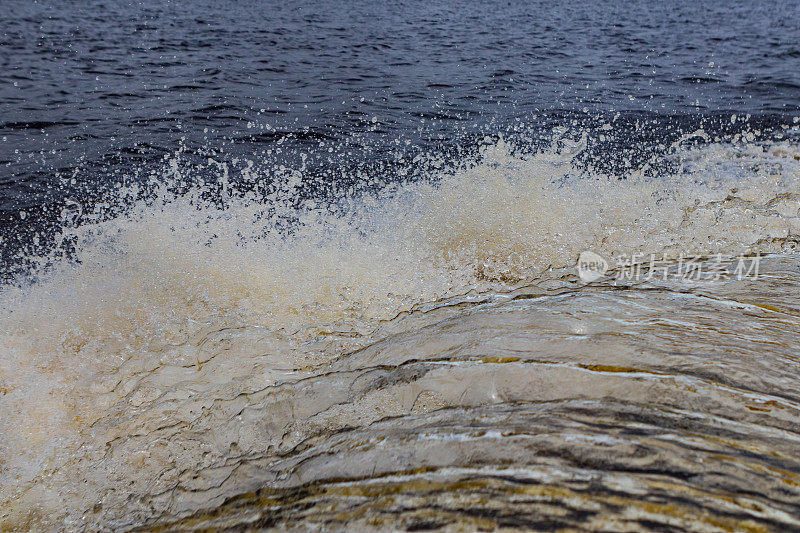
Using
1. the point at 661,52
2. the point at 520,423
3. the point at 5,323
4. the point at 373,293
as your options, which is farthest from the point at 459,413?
the point at 661,52

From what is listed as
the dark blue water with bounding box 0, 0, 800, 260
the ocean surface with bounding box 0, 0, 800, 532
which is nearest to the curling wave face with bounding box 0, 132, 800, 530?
the ocean surface with bounding box 0, 0, 800, 532

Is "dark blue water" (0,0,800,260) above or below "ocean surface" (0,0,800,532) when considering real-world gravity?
above

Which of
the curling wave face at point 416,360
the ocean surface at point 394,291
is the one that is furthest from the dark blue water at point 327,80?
the curling wave face at point 416,360

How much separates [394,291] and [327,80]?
519cm

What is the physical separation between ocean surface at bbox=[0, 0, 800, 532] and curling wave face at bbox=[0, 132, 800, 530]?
17 millimetres

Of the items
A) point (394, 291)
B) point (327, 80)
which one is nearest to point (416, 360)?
point (394, 291)

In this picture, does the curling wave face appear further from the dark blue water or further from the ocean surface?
the dark blue water

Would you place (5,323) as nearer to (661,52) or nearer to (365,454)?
(365,454)

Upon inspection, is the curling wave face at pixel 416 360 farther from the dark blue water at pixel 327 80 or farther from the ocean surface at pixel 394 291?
the dark blue water at pixel 327 80

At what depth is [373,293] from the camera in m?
3.87

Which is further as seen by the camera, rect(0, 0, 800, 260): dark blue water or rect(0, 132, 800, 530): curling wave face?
rect(0, 0, 800, 260): dark blue water

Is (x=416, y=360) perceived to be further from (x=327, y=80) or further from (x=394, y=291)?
(x=327, y=80)

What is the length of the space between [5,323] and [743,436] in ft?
13.7

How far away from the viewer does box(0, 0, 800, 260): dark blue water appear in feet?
19.1
